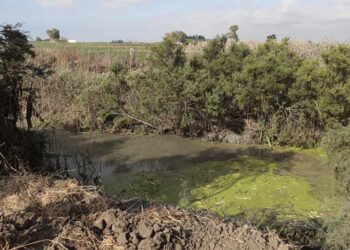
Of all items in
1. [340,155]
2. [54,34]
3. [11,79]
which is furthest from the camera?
[54,34]

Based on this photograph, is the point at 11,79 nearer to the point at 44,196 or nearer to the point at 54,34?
Answer: the point at 44,196

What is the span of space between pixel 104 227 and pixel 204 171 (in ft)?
27.7

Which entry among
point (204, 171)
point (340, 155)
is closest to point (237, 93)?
point (204, 171)

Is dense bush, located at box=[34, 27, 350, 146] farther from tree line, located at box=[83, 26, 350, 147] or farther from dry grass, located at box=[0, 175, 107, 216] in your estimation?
dry grass, located at box=[0, 175, 107, 216]

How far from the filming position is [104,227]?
11.0ft

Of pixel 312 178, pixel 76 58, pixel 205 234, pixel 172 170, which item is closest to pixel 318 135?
pixel 312 178

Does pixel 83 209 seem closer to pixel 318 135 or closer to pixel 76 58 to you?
pixel 318 135

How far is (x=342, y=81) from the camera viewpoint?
13.2 meters

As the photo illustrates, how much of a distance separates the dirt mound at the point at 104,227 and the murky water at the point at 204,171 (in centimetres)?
402

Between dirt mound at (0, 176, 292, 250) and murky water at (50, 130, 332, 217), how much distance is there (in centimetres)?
402

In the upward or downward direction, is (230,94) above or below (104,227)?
below

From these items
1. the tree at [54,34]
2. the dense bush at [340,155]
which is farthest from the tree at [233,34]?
the tree at [54,34]

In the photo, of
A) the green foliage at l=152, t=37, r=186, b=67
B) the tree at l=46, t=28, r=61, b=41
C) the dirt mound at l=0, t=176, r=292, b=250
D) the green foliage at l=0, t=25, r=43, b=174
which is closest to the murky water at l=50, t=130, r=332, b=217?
the green foliage at l=0, t=25, r=43, b=174

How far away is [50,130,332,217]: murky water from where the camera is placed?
9600 mm
